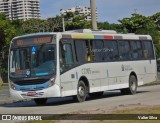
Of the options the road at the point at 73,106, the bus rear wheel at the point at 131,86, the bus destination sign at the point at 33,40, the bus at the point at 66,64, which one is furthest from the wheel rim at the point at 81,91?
the bus rear wheel at the point at 131,86

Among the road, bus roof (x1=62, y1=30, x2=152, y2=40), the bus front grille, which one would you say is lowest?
the road

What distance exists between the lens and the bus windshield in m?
20.2

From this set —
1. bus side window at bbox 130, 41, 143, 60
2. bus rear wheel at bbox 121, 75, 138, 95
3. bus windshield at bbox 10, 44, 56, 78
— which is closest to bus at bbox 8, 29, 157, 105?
bus windshield at bbox 10, 44, 56, 78

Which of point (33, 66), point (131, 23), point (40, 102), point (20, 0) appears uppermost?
point (20, 0)

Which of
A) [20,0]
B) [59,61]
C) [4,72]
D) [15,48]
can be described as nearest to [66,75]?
[59,61]

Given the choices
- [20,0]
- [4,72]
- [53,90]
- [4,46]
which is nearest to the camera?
[53,90]

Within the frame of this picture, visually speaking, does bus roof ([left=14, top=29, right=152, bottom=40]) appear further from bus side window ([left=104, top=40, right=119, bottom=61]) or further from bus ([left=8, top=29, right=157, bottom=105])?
bus side window ([left=104, top=40, right=119, bottom=61])

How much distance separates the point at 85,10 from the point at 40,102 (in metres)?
93.5

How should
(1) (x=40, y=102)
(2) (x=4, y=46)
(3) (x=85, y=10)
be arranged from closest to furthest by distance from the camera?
1. (1) (x=40, y=102)
2. (2) (x=4, y=46)
3. (3) (x=85, y=10)

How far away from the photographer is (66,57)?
2064cm

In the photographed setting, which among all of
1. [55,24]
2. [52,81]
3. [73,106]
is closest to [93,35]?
[52,81]

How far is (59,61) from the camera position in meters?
20.2

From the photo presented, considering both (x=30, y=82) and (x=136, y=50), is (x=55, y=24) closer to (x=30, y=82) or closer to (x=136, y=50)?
(x=136, y=50)

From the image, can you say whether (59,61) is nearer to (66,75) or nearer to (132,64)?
(66,75)
